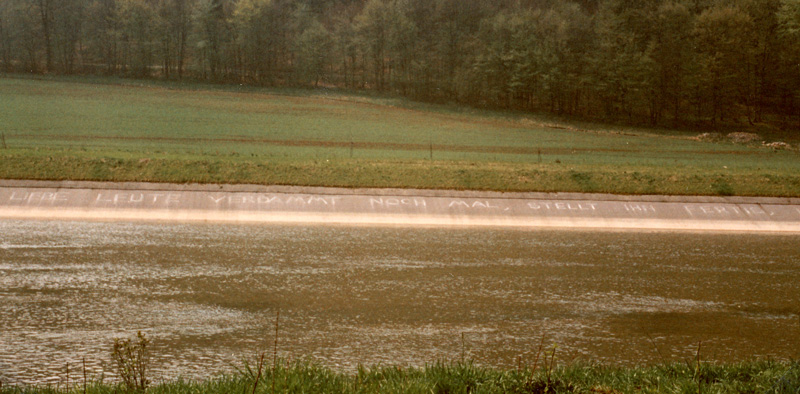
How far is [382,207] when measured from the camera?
29.3m

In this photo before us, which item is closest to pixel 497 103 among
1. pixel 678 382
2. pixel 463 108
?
pixel 463 108

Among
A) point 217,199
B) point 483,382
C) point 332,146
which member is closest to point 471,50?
point 332,146

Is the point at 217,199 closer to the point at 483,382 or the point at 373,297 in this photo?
the point at 373,297

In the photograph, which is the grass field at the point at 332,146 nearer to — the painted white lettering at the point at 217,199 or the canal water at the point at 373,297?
the painted white lettering at the point at 217,199

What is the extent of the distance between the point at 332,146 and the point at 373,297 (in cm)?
3157

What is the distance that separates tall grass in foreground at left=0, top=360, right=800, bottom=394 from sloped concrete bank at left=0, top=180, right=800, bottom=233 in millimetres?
17916

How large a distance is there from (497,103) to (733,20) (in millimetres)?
25764

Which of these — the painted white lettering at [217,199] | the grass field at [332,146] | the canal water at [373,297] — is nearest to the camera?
the canal water at [373,297]

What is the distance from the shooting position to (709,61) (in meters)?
82.9

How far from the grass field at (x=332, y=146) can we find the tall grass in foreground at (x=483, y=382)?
853 inches

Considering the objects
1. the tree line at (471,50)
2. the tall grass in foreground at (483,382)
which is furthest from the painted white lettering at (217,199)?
the tree line at (471,50)

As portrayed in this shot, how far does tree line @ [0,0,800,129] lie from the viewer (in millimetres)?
85562

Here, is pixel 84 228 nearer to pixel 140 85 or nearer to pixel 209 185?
pixel 209 185

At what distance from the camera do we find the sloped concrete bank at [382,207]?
27.8 metres
